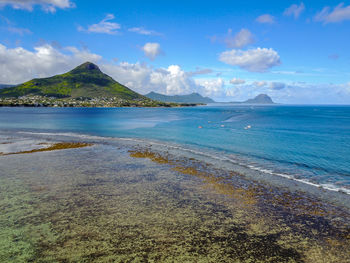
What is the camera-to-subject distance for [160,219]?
14523mm

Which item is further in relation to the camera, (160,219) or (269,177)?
(269,177)

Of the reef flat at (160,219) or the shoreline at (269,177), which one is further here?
the shoreline at (269,177)

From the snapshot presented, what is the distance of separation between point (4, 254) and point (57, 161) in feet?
64.9

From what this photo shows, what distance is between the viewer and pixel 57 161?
29.3m

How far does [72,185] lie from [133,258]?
40.3 ft

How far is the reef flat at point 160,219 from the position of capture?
1123 cm

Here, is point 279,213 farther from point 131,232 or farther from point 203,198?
point 131,232

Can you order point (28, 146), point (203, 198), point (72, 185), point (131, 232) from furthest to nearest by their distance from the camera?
point (28, 146)
point (72, 185)
point (203, 198)
point (131, 232)

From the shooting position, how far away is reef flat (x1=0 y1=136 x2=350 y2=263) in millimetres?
11234

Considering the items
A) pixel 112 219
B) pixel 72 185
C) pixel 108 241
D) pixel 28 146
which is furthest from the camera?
pixel 28 146

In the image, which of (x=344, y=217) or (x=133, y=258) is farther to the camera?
(x=344, y=217)

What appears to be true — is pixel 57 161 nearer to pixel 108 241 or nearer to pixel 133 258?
pixel 108 241

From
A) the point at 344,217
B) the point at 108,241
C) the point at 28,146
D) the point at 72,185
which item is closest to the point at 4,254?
the point at 108,241

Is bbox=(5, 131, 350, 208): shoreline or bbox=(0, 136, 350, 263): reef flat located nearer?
bbox=(0, 136, 350, 263): reef flat
